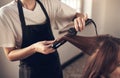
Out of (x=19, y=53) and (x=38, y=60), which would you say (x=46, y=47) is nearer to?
(x=19, y=53)

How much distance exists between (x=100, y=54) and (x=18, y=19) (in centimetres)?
56

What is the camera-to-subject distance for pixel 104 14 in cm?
393

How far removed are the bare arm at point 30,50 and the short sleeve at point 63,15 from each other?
0.34m

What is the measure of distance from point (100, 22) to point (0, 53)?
7.03 ft

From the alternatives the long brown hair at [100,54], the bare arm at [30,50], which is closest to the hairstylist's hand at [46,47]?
the bare arm at [30,50]

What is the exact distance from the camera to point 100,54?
0.78 m

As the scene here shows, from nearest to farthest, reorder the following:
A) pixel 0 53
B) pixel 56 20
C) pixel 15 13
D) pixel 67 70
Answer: pixel 15 13
pixel 56 20
pixel 0 53
pixel 67 70

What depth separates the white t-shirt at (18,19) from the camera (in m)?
1.15

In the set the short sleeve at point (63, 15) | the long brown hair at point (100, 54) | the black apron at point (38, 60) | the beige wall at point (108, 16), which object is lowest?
the beige wall at point (108, 16)

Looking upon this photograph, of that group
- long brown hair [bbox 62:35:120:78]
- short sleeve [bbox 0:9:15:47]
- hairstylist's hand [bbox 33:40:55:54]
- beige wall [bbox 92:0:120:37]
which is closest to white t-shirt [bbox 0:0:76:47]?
short sleeve [bbox 0:9:15:47]

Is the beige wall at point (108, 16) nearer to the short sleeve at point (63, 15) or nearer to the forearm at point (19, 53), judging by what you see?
the short sleeve at point (63, 15)

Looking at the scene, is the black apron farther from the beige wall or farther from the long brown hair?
the beige wall

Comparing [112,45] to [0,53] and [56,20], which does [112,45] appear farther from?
[0,53]

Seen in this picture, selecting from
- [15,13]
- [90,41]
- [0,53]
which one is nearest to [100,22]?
[0,53]
